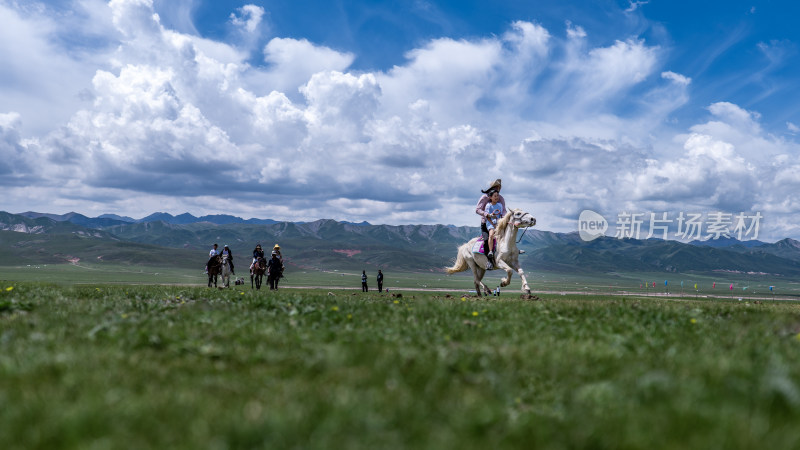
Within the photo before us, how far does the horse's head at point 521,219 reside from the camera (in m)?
20.7

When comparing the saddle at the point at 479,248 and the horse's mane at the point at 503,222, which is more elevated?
the horse's mane at the point at 503,222

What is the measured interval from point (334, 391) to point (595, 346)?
4513 mm

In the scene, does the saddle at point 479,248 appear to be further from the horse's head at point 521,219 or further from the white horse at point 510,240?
the horse's head at point 521,219

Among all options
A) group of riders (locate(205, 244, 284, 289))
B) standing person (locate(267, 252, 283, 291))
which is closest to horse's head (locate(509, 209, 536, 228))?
group of riders (locate(205, 244, 284, 289))

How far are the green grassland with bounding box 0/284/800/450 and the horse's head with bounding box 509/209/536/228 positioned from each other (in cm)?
1091

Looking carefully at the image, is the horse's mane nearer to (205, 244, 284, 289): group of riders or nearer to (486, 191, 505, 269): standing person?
(486, 191, 505, 269): standing person

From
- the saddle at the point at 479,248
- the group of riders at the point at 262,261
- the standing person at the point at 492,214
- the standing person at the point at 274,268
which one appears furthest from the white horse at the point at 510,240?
the standing person at the point at 274,268

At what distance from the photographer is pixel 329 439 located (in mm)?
4016

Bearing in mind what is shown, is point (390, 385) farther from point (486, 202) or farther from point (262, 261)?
point (262, 261)

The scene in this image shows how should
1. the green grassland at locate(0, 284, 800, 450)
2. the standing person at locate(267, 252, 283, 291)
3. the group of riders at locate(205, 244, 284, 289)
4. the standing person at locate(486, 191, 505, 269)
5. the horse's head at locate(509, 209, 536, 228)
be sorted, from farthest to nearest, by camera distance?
the group of riders at locate(205, 244, 284, 289) → the standing person at locate(267, 252, 283, 291) → the standing person at locate(486, 191, 505, 269) → the horse's head at locate(509, 209, 536, 228) → the green grassland at locate(0, 284, 800, 450)

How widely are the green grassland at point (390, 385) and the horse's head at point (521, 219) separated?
1091 centimetres

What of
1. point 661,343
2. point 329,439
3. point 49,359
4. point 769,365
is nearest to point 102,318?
point 49,359

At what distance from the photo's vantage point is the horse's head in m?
20.7

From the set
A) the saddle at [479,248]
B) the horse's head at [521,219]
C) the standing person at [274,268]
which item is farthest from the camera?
the standing person at [274,268]
